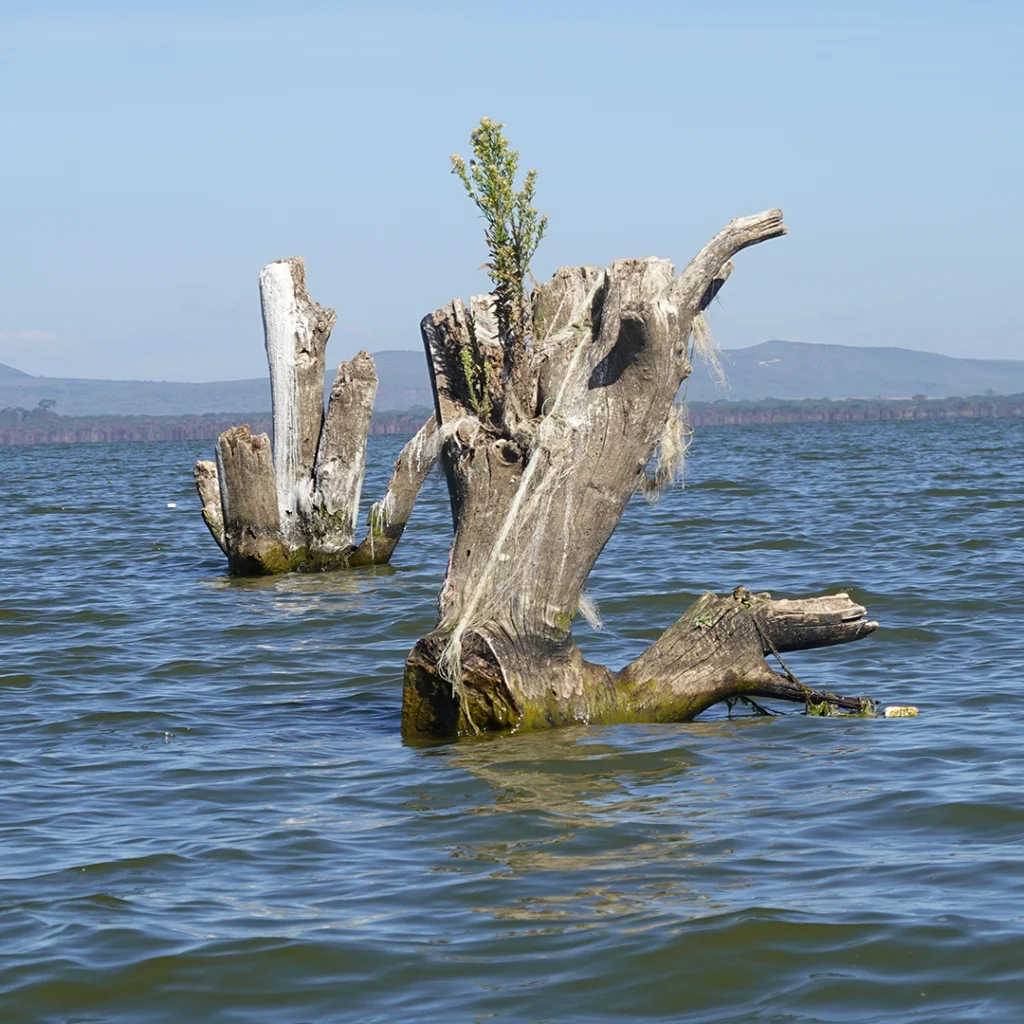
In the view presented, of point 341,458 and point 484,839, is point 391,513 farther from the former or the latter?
point 484,839

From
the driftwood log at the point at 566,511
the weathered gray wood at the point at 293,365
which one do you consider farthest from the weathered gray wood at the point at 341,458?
the driftwood log at the point at 566,511

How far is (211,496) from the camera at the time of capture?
59.9ft

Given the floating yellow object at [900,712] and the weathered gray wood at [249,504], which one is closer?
the floating yellow object at [900,712]

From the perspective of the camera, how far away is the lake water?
534 cm

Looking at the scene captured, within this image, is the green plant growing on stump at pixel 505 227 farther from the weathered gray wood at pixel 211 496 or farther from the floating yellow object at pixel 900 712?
the weathered gray wood at pixel 211 496

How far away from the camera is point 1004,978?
5234mm

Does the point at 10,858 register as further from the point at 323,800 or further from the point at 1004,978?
the point at 1004,978

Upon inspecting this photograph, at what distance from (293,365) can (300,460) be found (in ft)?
3.64

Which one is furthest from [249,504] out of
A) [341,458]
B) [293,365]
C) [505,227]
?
[505,227]

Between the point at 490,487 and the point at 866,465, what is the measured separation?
3702 cm

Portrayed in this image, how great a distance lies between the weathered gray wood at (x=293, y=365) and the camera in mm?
17891

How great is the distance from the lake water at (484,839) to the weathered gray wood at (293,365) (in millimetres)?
3468

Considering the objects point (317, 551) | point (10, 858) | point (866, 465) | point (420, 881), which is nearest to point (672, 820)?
point (420, 881)

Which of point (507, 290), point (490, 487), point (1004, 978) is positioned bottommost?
point (1004, 978)
